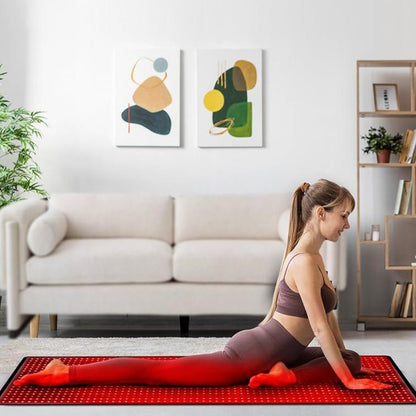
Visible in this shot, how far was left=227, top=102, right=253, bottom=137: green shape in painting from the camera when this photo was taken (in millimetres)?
4633

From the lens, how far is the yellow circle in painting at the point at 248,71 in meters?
4.61

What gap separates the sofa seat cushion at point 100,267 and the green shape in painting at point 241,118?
123 centimetres

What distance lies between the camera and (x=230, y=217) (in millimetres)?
4328

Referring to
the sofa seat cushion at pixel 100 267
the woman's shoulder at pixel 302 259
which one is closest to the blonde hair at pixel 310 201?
the woman's shoulder at pixel 302 259

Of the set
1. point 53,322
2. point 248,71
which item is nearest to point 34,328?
point 53,322

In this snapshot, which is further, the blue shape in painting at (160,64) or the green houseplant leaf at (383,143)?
the blue shape in painting at (160,64)

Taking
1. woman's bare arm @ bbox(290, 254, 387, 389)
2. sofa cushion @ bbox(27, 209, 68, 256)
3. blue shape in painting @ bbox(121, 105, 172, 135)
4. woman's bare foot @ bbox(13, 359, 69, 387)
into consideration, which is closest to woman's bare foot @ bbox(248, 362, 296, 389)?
woman's bare arm @ bbox(290, 254, 387, 389)

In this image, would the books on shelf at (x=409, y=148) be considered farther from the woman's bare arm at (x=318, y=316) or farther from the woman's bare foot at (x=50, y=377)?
the woman's bare foot at (x=50, y=377)

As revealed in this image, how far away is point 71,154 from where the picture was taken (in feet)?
15.3

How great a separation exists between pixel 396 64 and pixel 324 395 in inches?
98.5

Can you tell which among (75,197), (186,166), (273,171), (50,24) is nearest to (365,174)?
(273,171)

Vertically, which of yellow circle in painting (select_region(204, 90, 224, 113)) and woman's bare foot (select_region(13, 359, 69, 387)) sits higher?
yellow circle in painting (select_region(204, 90, 224, 113))

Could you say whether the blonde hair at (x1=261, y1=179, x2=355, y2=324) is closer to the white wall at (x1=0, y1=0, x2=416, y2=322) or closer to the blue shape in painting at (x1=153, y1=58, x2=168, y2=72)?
the white wall at (x1=0, y1=0, x2=416, y2=322)

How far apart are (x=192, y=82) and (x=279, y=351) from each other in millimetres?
2474
